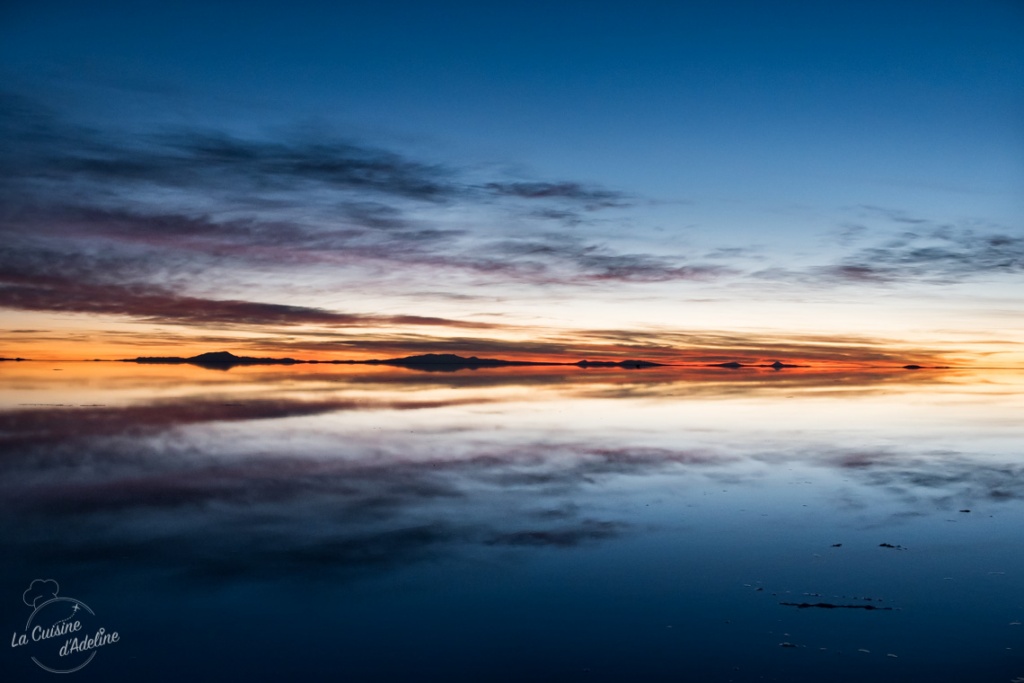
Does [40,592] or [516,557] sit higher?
[516,557]

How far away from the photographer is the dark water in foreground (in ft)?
20.6

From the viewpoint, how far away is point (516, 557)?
8.70m

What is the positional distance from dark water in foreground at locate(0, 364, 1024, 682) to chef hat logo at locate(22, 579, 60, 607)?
0.22ft

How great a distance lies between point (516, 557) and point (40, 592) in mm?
4810

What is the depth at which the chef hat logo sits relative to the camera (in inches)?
289

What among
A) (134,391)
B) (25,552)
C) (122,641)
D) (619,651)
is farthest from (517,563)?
(134,391)

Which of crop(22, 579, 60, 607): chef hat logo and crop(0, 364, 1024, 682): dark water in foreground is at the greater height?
crop(0, 364, 1024, 682): dark water in foreground

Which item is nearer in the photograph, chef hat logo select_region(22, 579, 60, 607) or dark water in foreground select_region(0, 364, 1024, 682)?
dark water in foreground select_region(0, 364, 1024, 682)

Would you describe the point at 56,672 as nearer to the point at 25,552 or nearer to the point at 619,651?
the point at 25,552

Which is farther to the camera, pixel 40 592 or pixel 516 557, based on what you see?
pixel 516 557

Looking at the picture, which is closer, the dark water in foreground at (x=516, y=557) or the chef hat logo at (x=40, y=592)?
the dark water in foreground at (x=516, y=557)

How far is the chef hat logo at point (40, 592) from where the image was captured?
7348mm

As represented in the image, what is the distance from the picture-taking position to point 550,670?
19.6 feet

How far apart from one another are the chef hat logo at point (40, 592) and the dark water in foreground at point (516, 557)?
67mm
